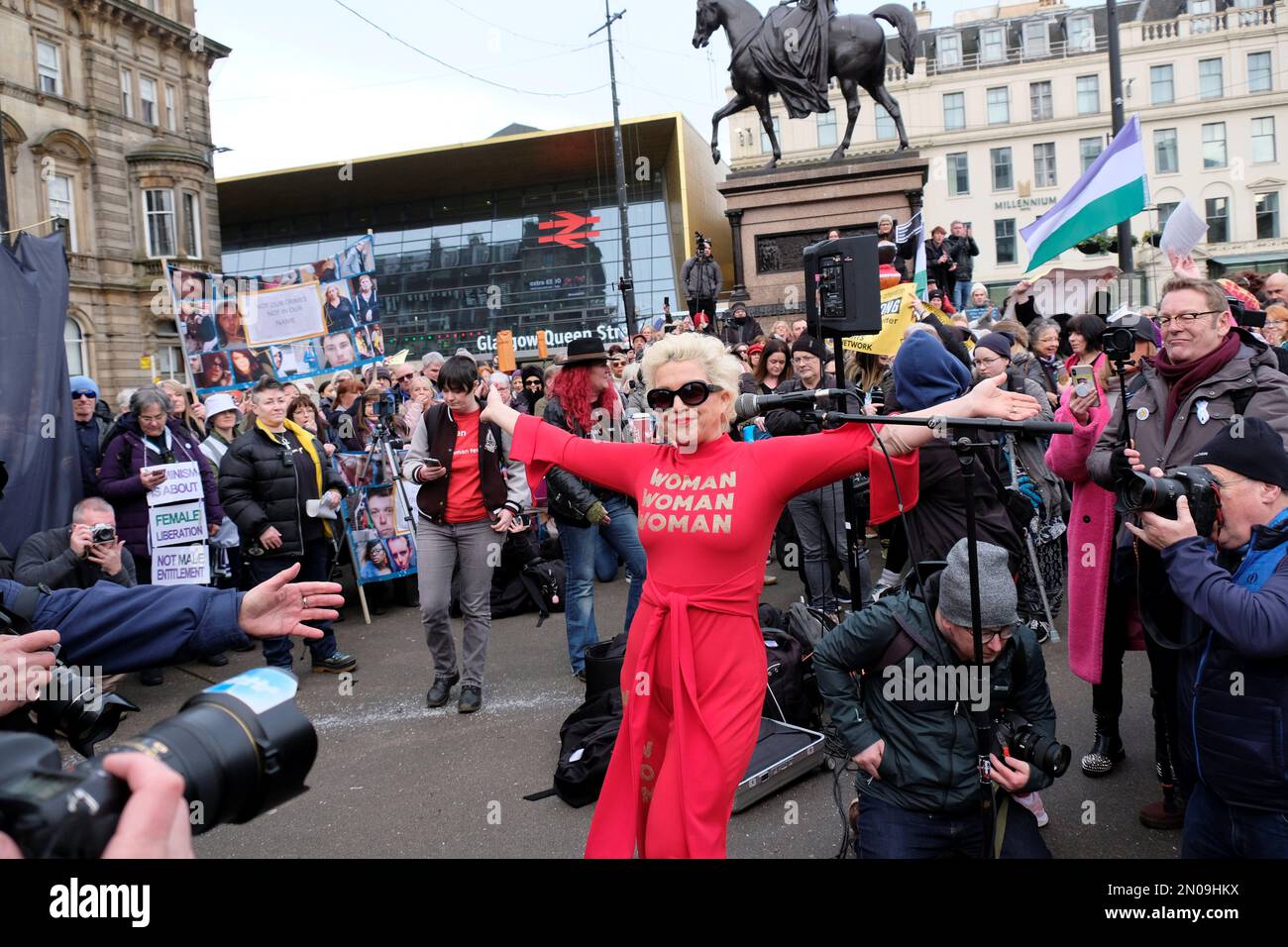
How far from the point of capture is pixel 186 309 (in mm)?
8836

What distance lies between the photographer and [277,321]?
9.44 meters

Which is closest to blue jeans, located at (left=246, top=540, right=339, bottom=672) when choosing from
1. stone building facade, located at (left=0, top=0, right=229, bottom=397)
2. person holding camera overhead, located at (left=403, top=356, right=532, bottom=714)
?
person holding camera overhead, located at (left=403, top=356, right=532, bottom=714)

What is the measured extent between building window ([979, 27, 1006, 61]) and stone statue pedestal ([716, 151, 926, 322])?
43165 mm

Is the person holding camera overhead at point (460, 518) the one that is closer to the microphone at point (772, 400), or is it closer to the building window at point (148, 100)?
the microphone at point (772, 400)

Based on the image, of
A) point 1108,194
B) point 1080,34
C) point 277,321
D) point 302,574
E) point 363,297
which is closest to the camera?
point 1108,194

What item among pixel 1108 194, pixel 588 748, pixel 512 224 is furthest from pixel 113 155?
pixel 588 748

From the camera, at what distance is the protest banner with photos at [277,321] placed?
29.3ft

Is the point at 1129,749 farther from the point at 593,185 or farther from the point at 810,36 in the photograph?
the point at 593,185

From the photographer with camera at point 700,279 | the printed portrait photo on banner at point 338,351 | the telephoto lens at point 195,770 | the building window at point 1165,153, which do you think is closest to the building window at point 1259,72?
the building window at point 1165,153

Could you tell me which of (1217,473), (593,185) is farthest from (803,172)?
(593,185)

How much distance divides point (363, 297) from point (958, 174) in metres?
45.0

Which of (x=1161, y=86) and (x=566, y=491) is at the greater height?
(x=1161, y=86)

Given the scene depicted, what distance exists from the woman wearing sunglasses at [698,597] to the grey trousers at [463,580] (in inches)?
112

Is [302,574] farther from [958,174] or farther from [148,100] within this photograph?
[958,174]
